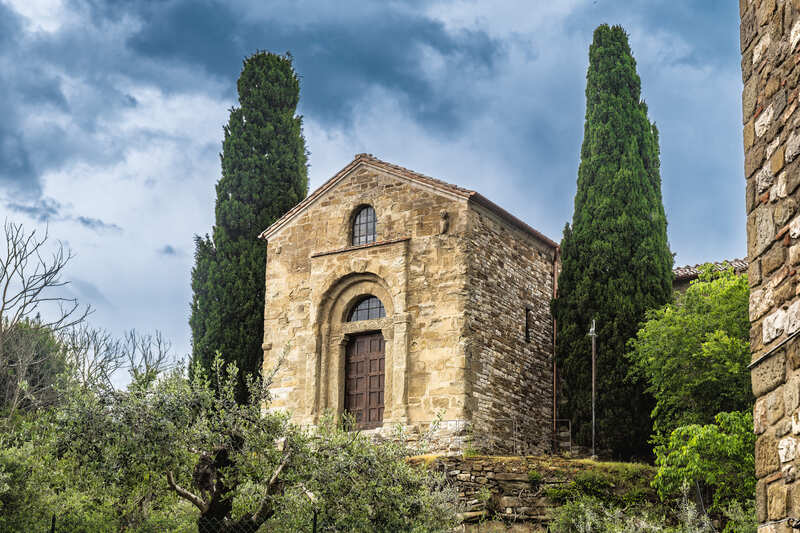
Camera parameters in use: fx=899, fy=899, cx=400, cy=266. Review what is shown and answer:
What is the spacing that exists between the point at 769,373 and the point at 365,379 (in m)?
16.1

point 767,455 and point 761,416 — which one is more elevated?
point 761,416

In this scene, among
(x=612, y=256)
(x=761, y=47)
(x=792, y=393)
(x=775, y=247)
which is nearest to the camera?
(x=792, y=393)

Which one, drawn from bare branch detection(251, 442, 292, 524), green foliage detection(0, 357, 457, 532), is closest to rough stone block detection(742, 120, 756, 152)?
green foliage detection(0, 357, 457, 532)

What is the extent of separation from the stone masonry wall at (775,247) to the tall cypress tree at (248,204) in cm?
1900

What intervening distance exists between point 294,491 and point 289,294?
37.8 feet

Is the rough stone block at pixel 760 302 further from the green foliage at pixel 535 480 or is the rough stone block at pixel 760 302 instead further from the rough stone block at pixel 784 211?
the green foliage at pixel 535 480

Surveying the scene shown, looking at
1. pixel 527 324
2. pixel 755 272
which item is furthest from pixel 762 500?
→ pixel 527 324

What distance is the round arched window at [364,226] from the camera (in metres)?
22.0

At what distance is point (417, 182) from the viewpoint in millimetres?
21219

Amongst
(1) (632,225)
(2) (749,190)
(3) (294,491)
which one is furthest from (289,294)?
(2) (749,190)

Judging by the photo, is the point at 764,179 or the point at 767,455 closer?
the point at 767,455

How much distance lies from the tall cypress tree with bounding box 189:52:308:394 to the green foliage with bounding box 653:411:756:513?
11948 millimetres

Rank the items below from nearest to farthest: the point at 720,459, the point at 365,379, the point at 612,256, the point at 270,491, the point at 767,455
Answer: the point at 767,455
the point at 270,491
the point at 720,459
the point at 612,256
the point at 365,379

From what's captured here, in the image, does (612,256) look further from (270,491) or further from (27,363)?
(27,363)
